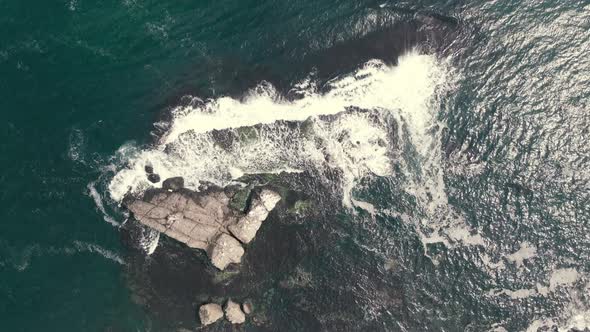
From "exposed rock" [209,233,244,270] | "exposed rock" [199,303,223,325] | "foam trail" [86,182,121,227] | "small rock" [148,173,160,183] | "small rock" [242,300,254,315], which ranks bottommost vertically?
"exposed rock" [199,303,223,325]

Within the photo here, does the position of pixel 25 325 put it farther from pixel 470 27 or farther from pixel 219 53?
pixel 470 27

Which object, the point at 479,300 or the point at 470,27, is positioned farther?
the point at 470,27

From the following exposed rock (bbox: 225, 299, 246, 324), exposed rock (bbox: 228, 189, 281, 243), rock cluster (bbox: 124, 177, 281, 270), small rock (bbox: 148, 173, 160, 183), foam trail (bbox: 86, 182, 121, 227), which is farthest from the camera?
small rock (bbox: 148, 173, 160, 183)

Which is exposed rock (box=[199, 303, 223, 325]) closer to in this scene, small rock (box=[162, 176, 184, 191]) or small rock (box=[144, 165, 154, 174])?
small rock (box=[162, 176, 184, 191])

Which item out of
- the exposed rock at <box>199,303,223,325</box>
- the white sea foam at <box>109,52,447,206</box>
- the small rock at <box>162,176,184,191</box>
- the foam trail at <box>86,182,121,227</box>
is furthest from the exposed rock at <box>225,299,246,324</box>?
the foam trail at <box>86,182,121,227</box>

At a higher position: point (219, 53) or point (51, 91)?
point (219, 53)

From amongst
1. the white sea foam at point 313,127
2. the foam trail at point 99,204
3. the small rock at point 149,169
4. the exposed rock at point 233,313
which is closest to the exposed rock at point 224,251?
the exposed rock at point 233,313

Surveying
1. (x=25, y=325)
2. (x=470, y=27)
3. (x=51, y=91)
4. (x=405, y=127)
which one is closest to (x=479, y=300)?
(x=405, y=127)
